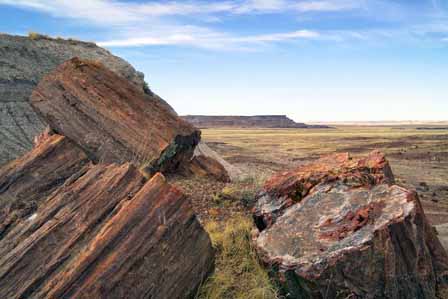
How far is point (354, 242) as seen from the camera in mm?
4473

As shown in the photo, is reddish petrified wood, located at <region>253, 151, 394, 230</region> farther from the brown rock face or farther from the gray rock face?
the gray rock face

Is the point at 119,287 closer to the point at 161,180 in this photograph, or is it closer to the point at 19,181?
the point at 161,180

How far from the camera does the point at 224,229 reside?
21.5ft

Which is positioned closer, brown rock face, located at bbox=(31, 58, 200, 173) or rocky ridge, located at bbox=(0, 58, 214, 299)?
rocky ridge, located at bbox=(0, 58, 214, 299)

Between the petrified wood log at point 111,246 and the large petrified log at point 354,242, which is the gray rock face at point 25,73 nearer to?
the petrified wood log at point 111,246

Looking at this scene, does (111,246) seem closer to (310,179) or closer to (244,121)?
(310,179)

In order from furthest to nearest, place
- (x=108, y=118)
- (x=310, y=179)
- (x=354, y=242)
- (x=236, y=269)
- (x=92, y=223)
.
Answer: (x=108, y=118) < (x=310, y=179) < (x=236, y=269) < (x=92, y=223) < (x=354, y=242)

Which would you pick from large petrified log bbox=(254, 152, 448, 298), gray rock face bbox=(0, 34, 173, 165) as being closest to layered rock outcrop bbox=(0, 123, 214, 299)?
large petrified log bbox=(254, 152, 448, 298)

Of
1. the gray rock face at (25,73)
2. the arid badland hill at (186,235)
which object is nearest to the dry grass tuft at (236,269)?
the arid badland hill at (186,235)

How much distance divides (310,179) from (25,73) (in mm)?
15138

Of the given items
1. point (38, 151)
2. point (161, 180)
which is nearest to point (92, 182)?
point (161, 180)

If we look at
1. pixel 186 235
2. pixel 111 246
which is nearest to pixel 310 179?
pixel 186 235

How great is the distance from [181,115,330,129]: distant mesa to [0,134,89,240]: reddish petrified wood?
15219 centimetres

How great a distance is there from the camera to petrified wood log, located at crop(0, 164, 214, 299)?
176 inches
